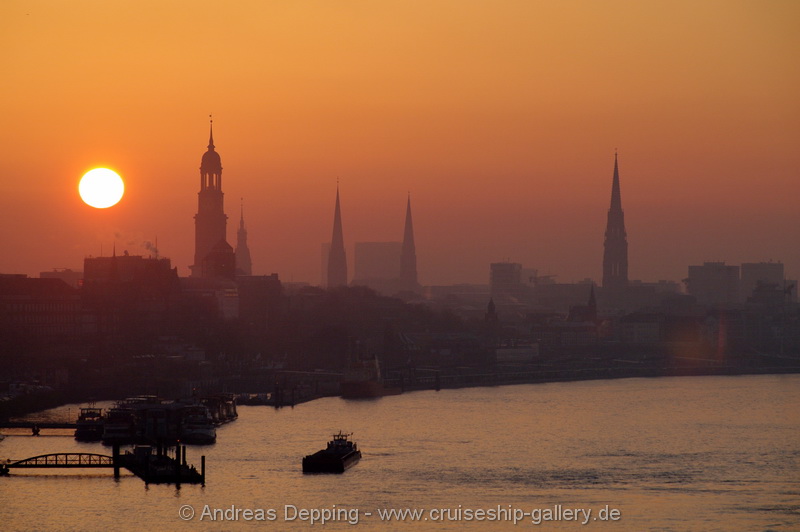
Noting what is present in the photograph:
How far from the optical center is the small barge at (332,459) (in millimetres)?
45438

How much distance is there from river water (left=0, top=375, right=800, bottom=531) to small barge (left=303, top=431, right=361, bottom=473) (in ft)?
1.25

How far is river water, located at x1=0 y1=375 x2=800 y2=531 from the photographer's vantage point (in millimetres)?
38375

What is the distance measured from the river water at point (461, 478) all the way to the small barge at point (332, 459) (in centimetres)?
38

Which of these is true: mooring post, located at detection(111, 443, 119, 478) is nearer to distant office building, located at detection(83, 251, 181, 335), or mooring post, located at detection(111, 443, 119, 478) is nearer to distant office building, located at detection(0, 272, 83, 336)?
distant office building, located at detection(0, 272, 83, 336)

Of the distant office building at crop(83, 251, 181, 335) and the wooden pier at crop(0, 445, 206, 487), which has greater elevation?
the distant office building at crop(83, 251, 181, 335)

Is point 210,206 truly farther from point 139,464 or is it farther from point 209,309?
point 139,464

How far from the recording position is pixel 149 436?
52375 millimetres

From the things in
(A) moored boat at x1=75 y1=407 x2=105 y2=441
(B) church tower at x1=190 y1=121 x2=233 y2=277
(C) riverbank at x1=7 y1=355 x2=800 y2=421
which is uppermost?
(B) church tower at x1=190 y1=121 x2=233 y2=277

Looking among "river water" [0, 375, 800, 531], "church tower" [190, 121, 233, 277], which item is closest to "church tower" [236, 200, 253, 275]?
"church tower" [190, 121, 233, 277]

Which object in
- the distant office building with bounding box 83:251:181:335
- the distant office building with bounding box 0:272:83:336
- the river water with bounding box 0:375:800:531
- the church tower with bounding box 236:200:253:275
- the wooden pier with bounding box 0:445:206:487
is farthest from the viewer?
the church tower with bounding box 236:200:253:275

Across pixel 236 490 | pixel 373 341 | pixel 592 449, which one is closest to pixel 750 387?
pixel 373 341

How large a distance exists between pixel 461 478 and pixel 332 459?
344 centimetres

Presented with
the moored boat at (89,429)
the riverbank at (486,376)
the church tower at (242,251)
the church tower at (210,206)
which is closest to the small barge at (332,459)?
the moored boat at (89,429)

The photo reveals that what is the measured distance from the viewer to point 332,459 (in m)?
45.6
